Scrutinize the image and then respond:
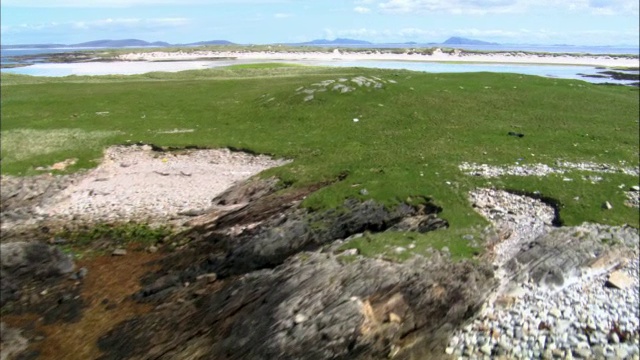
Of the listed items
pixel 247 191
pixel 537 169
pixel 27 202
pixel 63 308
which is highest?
pixel 537 169

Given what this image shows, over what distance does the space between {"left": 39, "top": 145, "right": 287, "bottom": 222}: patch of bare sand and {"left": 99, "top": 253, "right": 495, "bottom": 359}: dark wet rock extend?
11798 mm

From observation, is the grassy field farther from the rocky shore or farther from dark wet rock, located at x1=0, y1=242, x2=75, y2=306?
dark wet rock, located at x1=0, y1=242, x2=75, y2=306

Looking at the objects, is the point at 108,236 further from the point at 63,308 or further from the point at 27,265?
the point at 63,308

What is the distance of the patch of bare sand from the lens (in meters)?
29.8

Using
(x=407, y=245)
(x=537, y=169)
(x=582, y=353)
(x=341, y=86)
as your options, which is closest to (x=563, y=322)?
(x=582, y=353)

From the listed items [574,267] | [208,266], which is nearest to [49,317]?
[208,266]

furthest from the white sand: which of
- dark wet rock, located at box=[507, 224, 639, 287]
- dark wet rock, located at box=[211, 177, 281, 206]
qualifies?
dark wet rock, located at box=[507, 224, 639, 287]

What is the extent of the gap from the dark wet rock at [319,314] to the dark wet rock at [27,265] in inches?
254

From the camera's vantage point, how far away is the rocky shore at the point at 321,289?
1634cm

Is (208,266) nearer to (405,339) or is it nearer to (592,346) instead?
(405,339)

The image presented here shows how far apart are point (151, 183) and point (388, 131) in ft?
67.3

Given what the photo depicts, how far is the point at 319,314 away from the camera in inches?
634

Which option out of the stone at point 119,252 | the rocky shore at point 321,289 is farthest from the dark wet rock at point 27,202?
the stone at point 119,252

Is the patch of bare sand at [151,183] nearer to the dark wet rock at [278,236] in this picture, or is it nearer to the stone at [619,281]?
the dark wet rock at [278,236]
